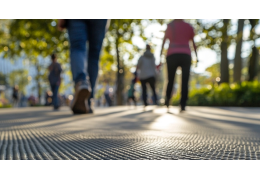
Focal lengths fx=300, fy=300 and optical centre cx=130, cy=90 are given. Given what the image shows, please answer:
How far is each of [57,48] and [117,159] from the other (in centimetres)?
1046

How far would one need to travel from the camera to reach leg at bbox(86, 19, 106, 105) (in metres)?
4.44

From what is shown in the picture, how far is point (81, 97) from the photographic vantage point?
13.1 feet

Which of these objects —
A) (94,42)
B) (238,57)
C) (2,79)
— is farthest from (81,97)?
(2,79)

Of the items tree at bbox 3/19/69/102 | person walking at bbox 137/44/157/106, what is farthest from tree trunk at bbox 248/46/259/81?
tree at bbox 3/19/69/102

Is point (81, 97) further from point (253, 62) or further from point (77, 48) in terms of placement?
point (253, 62)

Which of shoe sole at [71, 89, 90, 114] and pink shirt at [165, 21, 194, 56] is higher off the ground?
pink shirt at [165, 21, 194, 56]

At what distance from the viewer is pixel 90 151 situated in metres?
1.34

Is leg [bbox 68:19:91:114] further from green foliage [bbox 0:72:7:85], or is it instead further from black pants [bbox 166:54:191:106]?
green foliage [bbox 0:72:7:85]

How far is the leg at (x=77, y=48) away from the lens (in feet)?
13.0

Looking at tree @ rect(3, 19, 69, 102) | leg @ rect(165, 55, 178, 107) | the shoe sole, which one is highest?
tree @ rect(3, 19, 69, 102)

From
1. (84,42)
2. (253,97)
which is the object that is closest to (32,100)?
(253,97)

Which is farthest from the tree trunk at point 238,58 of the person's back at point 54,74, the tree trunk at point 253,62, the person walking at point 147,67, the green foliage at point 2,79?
the green foliage at point 2,79
